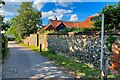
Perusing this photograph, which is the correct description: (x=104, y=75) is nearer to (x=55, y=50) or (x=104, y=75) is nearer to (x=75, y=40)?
(x=75, y=40)

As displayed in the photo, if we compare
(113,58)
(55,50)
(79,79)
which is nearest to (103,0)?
(113,58)

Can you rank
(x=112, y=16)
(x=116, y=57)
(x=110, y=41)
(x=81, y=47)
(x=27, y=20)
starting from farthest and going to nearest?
1. (x=27, y=20)
2. (x=81, y=47)
3. (x=112, y=16)
4. (x=110, y=41)
5. (x=116, y=57)

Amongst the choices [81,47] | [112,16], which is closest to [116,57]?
[81,47]

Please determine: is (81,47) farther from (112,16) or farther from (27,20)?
(27,20)

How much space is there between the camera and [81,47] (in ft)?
41.2

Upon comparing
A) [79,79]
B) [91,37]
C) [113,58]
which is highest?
[91,37]

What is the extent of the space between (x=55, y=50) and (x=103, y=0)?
7.80 m

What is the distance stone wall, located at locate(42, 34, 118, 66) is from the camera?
10452 millimetres

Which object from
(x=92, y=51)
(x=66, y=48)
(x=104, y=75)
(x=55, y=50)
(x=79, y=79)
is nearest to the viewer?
(x=104, y=75)

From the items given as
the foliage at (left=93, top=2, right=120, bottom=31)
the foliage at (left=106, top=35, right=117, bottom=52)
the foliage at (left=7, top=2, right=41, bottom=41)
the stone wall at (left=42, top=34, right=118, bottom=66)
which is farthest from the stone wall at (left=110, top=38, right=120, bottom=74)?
the foliage at (left=7, top=2, right=41, bottom=41)

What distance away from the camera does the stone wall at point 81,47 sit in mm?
10452

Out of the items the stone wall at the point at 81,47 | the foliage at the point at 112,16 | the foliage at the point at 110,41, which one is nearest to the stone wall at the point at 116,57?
the foliage at the point at 110,41

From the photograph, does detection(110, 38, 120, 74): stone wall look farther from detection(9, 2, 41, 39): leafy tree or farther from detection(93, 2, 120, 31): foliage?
detection(9, 2, 41, 39): leafy tree

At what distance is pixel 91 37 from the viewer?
11.1 meters
